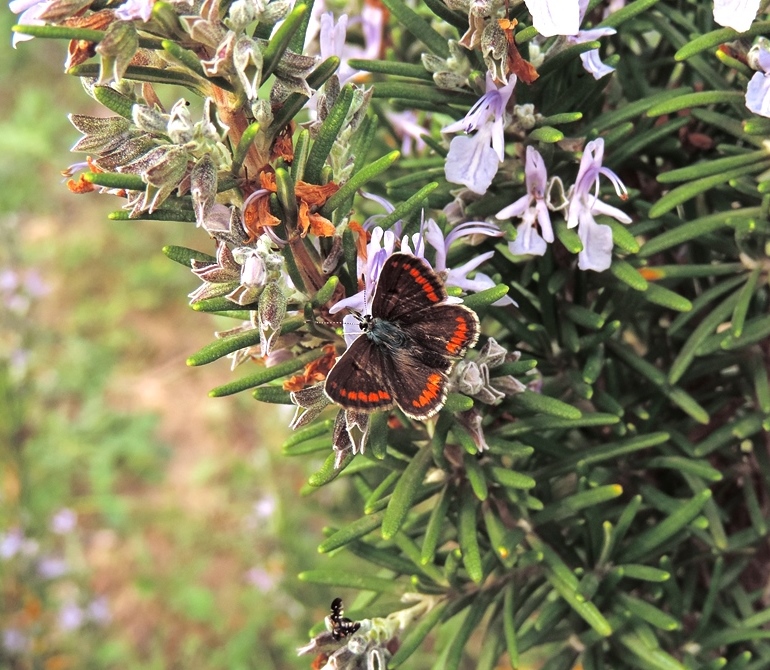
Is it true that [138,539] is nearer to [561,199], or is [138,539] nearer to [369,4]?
[369,4]

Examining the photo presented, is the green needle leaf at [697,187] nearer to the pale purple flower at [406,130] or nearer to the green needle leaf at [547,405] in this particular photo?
the green needle leaf at [547,405]

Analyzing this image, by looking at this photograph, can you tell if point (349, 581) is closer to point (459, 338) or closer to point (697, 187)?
point (459, 338)

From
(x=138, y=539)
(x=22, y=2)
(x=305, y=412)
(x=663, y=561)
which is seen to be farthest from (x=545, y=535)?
(x=138, y=539)

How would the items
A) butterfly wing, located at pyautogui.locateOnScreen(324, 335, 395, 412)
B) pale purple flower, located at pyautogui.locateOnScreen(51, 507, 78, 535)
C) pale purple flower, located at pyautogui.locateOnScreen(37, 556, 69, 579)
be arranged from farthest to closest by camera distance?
pale purple flower, located at pyautogui.locateOnScreen(51, 507, 78, 535) → pale purple flower, located at pyautogui.locateOnScreen(37, 556, 69, 579) → butterfly wing, located at pyautogui.locateOnScreen(324, 335, 395, 412)

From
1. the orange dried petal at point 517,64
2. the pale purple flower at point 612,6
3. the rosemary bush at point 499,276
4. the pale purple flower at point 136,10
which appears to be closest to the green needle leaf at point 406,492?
the rosemary bush at point 499,276

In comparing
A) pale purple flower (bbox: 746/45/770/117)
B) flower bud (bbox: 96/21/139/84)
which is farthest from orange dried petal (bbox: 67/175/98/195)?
pale purple flower (bbox: 746/45/770/117)

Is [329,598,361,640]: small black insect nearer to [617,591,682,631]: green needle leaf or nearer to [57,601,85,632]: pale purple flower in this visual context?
[617,591,682,631]: green needle leaf

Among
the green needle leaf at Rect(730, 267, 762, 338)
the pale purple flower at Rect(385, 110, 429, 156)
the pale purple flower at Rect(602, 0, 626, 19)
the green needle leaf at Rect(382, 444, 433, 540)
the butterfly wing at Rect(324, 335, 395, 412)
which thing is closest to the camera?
the butterfly wing at Rect(324, 335, 395, 412)

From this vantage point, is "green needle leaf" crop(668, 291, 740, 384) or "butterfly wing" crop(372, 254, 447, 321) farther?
"green needle leaf" crop(668, 291, 740, 384)

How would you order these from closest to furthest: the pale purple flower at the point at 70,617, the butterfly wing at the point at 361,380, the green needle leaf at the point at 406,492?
the butterfly wing at the point at 361,380 < the green needle leaf at the point at 406,492 < the pale purple flower at the point at 70,617
